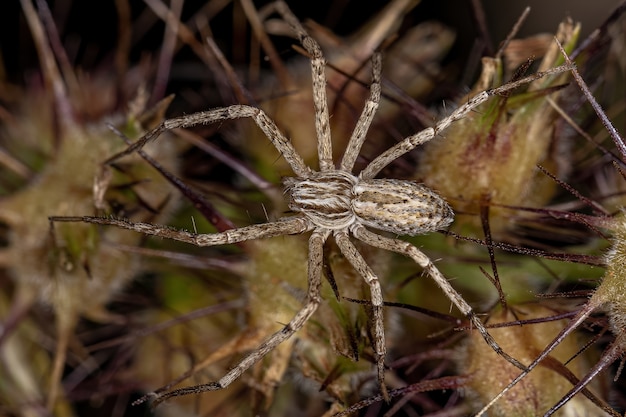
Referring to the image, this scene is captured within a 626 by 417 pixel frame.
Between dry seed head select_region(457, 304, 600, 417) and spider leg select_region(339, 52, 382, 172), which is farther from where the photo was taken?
spider leg select_region(339, 52, 382, 172)

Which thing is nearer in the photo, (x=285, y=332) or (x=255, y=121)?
(x=285, y=332)

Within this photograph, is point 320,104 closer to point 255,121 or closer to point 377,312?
point 255,121

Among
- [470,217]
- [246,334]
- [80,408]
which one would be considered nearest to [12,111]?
[80,408]

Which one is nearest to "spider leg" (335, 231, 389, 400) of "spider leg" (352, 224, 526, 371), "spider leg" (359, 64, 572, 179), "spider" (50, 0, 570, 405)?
"spider" (50, 0, 570, 405)

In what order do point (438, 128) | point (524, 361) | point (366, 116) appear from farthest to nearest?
point (366, 116)
point (438, 128)
point (524, 361)

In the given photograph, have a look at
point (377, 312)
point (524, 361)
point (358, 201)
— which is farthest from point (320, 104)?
point (524, 361)

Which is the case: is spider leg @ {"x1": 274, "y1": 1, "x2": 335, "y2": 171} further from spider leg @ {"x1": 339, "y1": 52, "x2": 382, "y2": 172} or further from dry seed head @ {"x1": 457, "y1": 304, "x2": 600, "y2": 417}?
dry seed head @ {"x1": 457, "y1": 304, "x2": 600, "y2": 417}

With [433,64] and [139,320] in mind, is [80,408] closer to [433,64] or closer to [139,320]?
[139,320]
